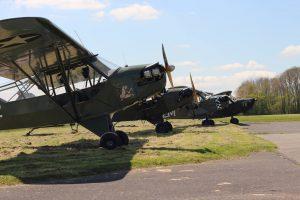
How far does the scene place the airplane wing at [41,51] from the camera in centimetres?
1062

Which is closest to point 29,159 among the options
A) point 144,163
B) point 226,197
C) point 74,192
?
point 144,163

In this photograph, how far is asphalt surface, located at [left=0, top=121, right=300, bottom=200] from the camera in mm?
6656

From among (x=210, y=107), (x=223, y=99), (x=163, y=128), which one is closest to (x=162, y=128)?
(x=163, y=128)

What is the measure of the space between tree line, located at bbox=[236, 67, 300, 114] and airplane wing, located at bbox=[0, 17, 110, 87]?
69185 mm

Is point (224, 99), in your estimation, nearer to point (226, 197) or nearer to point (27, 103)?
point (27, 103)

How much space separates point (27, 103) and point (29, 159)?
3.88 metres

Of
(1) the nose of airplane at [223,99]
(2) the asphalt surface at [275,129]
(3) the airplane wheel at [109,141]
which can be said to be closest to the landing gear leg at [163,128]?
(2) the asphalt surface at [275,129]

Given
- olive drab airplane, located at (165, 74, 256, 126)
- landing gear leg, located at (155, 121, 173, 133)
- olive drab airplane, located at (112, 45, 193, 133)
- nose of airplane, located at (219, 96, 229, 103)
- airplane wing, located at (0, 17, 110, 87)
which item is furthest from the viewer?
nose of airplane, located at (219, 96, 229, 103)

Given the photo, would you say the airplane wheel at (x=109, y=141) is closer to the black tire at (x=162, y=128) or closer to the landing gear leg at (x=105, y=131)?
the landing gear leg at (x=105, y=131)

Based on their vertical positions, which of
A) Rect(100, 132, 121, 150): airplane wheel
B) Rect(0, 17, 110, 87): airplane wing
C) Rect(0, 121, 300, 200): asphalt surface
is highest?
Rect(0, 17, 110, 87): airplane wing

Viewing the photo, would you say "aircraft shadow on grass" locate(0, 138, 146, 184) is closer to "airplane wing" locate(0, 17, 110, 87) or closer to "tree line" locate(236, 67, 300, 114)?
"airplane wing" locate(0, 17, 110, 87)

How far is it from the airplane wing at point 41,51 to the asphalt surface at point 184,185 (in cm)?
426

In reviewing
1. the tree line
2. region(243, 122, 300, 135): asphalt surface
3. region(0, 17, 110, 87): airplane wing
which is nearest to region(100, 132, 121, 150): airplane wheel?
region(0, 17, 110, 87): airplane wing

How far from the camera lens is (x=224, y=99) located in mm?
30953
